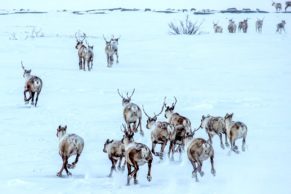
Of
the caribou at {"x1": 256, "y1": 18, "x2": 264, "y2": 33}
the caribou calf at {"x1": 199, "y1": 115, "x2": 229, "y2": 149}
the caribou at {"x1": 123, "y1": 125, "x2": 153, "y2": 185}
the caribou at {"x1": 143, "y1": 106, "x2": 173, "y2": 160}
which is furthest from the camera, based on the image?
the caribou at {"x1": 256, "y1": 18, "x2": 264, "y2": 33}

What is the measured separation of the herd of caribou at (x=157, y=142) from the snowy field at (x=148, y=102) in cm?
23

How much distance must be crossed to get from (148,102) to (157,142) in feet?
19.4

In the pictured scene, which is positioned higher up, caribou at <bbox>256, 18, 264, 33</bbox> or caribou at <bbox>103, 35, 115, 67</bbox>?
caribou at <bbox>256, 18, 264, 33</bbox>

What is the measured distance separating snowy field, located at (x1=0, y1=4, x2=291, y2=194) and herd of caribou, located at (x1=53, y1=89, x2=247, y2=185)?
226 millimetres

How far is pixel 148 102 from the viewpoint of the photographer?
1583cm

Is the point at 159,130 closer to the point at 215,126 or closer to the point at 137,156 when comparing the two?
the point at 215,126

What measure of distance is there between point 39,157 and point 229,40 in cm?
2362

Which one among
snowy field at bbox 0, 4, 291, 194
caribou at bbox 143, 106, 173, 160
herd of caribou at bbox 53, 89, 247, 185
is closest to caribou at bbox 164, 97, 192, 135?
herd of caribou at bbox 53, 89, 247, 185

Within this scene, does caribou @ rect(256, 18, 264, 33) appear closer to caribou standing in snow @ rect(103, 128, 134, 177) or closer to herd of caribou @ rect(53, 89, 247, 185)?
herd of caribou @ rect(53, 89, 247, 185)

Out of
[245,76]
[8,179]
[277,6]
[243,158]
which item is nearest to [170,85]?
[245,76]

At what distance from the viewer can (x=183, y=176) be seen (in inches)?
348

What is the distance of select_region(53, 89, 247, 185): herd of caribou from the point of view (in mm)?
8188

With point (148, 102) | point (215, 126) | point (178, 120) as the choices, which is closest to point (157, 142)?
point (178, 120)

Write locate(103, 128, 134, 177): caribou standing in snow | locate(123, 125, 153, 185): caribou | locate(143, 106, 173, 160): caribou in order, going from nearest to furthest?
locate(123, 125, 153, 185): caribou → locate(103, 128, 134, 177): caribou standing in snow → locate(143, 106, 173, 160): caribou
